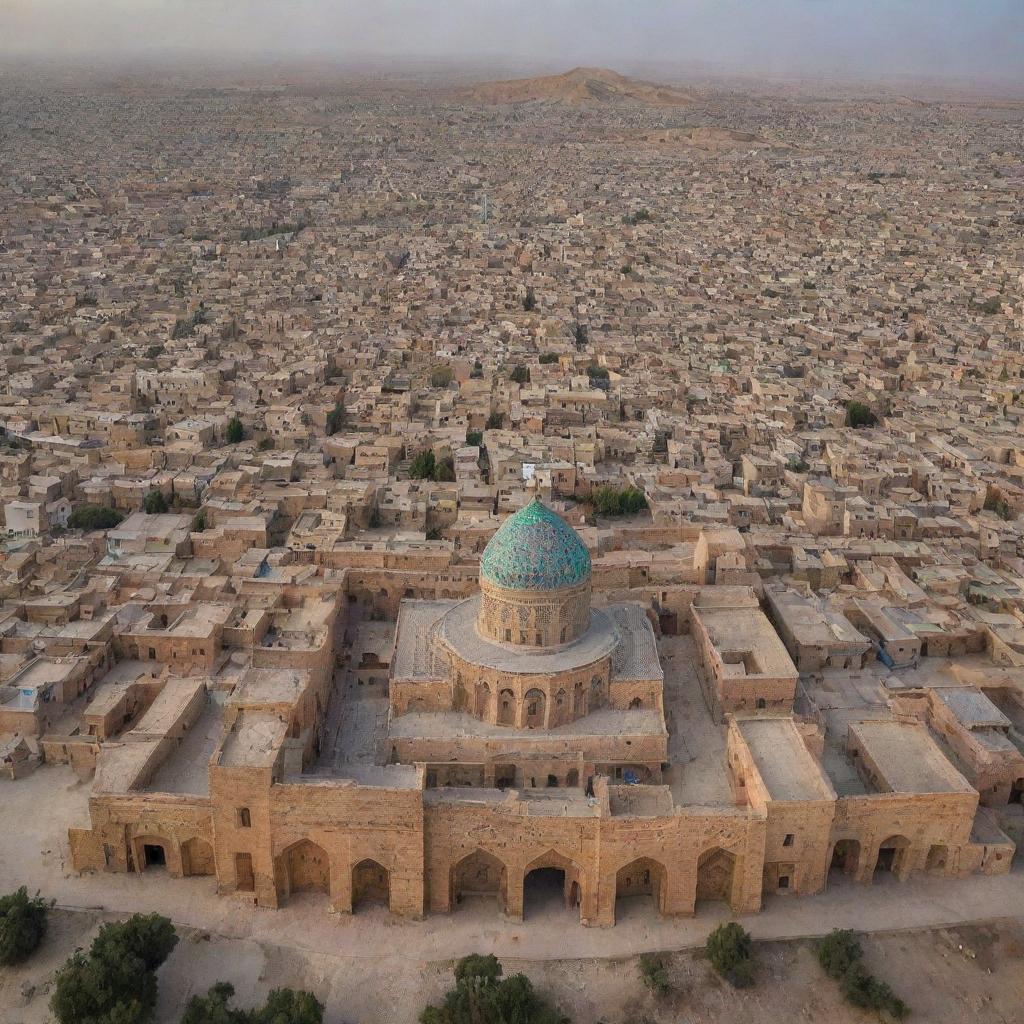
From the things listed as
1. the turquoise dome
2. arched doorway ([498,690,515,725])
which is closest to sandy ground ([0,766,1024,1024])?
arched doorway ([498,690,515,725])

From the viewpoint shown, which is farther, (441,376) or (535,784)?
(441,376)

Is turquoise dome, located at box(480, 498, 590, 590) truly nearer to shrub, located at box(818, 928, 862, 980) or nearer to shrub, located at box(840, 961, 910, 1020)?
shrub, located at box(818, 928, 862, 980)

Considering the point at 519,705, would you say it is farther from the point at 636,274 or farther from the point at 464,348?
the point at 636,274

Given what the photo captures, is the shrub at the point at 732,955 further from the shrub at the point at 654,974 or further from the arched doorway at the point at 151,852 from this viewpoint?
the arched doorway at the point at 151,852

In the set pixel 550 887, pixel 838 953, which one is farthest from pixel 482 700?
pixel 838 953

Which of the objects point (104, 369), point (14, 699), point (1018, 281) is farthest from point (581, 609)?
point (1018, 281)

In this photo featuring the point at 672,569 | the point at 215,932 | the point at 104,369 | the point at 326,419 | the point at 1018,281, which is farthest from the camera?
the point at 1018,281

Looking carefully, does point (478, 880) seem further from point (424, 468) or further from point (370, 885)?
point (424, 468)
